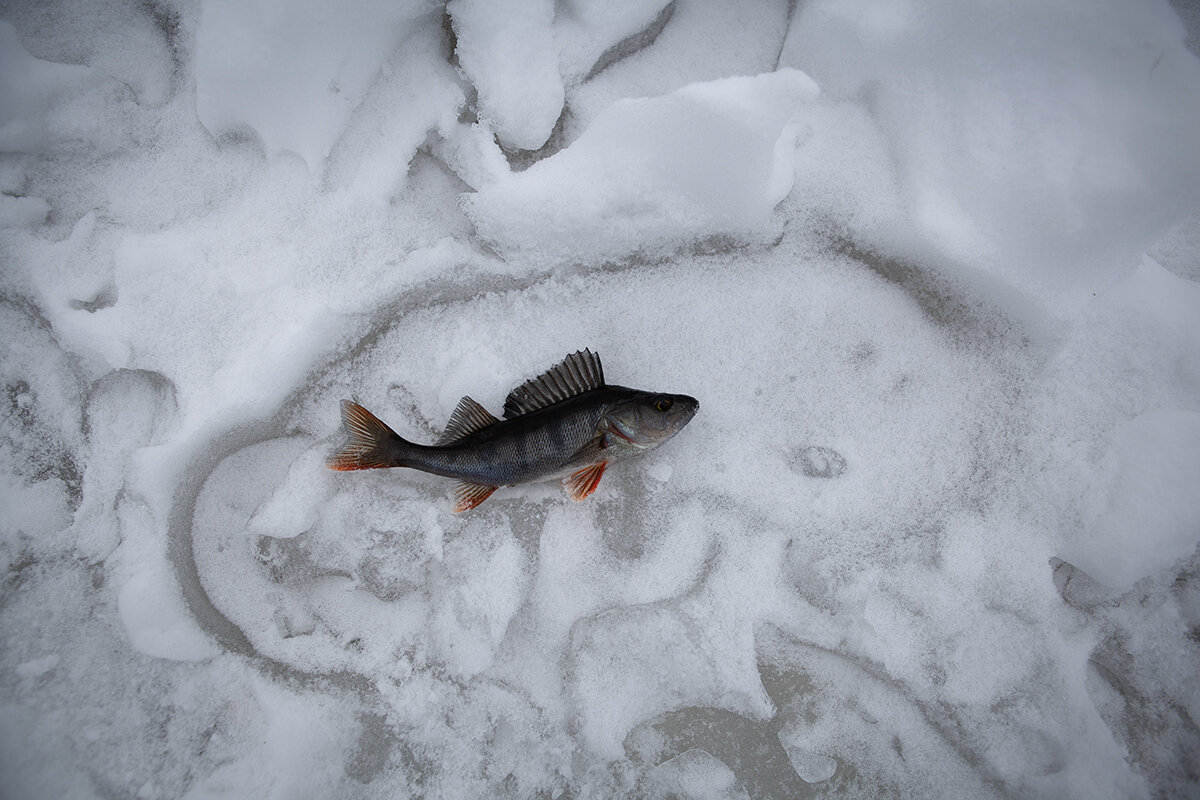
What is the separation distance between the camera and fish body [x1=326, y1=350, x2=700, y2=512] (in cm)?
269

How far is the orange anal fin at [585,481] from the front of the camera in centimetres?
279

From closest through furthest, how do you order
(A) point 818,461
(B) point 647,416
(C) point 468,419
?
(B) point 647,416
(C) point 468,419
(A) point 818,461

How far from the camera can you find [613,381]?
2.97 meters

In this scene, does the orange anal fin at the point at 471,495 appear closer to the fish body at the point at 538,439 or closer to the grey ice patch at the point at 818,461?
the fish body at the point at 538,439

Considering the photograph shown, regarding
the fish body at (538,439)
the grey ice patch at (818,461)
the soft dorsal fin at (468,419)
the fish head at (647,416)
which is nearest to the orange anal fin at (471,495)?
the fish body at (538,439)

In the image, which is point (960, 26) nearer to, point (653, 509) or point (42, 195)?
point (653, 509)

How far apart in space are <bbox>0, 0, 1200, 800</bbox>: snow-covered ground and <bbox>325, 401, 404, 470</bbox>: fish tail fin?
9.0 inches

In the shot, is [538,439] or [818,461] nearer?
[538,439]

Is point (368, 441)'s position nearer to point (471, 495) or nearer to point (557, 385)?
point (471, 495)

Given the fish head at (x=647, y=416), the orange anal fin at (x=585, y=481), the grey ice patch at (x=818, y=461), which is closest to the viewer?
the fish head at (x=647, y=416)

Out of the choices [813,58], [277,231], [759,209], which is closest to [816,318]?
[759,209]

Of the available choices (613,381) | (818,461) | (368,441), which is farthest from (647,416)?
(368,441)

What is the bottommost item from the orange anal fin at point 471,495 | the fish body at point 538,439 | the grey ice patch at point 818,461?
the grey ice patch at point 818,461

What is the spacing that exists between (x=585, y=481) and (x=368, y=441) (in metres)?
0.93
